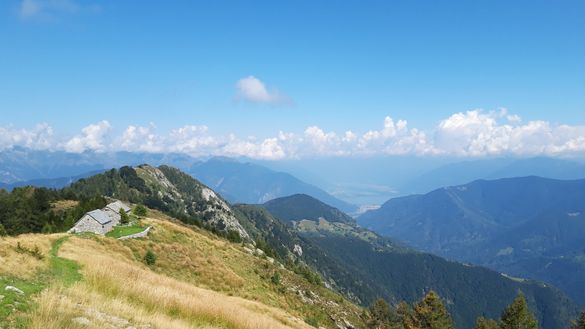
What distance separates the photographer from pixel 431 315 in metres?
69.9

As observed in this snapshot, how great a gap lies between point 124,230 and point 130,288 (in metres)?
39.0

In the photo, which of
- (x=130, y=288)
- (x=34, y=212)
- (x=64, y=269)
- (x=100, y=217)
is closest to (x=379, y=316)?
(x=100, y=217)

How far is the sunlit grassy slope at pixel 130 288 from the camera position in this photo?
9.80m

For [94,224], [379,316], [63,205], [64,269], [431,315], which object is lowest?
[379,316]

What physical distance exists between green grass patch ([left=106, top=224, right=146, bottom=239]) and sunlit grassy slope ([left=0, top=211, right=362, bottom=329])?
189 centimetres

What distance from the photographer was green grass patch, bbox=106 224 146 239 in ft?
158

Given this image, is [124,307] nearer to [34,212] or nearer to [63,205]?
[34,212]

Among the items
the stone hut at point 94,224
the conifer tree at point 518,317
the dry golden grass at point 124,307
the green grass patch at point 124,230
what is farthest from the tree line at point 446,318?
the dry golden grass at point 124,307

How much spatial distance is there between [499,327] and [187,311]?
73665mm

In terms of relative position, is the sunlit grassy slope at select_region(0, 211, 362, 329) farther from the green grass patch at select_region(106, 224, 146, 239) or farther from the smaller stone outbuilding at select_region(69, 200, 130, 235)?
the smaller stone outbuilding at select_region(69, 200, 130, 235)

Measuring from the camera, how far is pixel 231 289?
1697 inches

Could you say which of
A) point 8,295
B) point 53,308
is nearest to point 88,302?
point 8,295

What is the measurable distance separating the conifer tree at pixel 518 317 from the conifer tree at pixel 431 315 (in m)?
9.34

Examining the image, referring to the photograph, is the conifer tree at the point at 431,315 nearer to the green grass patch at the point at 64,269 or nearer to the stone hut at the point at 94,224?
the stone hut at the point at 94,224
